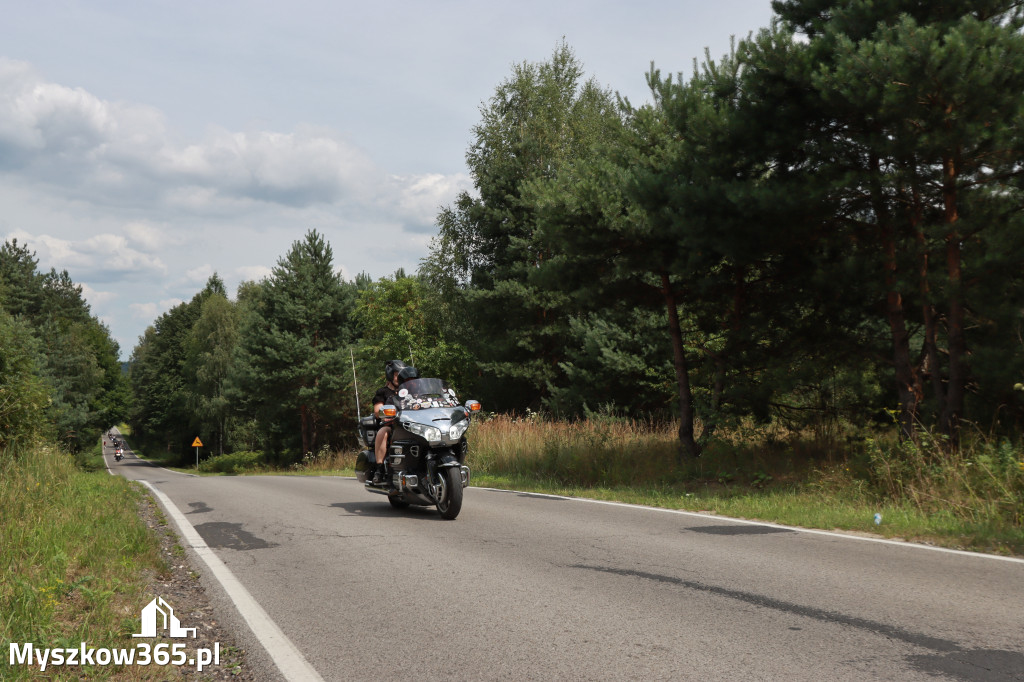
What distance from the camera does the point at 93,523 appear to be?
852 cm

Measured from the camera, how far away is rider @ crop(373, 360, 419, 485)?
10.3 meters

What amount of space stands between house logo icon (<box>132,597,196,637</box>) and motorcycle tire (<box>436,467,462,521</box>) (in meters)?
4.51

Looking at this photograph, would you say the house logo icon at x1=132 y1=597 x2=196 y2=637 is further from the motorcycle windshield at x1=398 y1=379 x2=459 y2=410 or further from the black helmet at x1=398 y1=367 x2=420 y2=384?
the black helmet at x1=398 y1=367 x2=420 y2=384

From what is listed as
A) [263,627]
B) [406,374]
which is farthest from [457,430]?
[263,627]

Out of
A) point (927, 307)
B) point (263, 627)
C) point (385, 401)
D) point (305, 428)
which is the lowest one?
point (263, 627)

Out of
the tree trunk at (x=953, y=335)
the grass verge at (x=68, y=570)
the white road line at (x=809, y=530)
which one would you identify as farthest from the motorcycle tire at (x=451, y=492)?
the tree trunk at (x=953, y=335)

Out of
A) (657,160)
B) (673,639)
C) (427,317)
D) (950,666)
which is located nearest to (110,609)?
(673,639)

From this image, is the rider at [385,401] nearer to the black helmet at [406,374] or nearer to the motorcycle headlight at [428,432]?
the black helmet at [406,374]

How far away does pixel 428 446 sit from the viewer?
9.80 metres

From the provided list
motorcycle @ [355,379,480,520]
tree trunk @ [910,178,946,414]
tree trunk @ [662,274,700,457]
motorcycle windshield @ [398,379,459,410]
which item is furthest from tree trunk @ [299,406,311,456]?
tree trunk @ [910,178,946,414]

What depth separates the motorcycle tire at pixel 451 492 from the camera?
9.52 m

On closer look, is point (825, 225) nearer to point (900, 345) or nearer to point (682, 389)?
point (900, 345)

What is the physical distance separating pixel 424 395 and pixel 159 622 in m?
5.22

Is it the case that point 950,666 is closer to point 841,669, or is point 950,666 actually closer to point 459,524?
point 841,669
